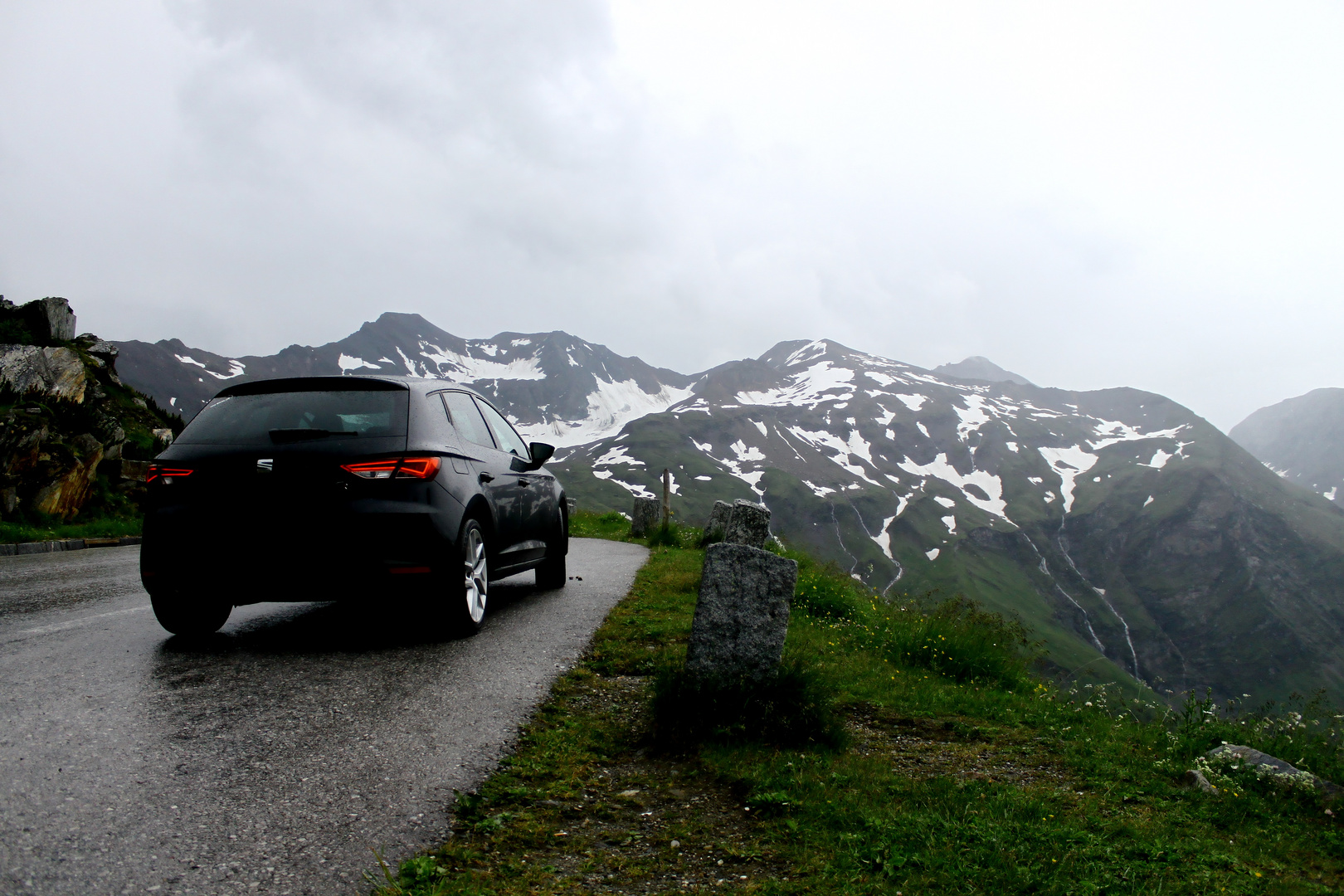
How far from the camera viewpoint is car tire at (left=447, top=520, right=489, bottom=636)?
5.71 meters

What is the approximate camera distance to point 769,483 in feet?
575

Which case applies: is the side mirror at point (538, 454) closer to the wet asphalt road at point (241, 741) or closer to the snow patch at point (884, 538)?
the wet asphalt road at point (241, 741)

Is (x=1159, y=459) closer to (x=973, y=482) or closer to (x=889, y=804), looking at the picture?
(x=973, y=482)

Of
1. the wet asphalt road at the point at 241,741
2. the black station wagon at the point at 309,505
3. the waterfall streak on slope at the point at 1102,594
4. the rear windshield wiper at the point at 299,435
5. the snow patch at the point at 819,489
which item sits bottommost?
the waterfall streak on slope at the point at 1102,594

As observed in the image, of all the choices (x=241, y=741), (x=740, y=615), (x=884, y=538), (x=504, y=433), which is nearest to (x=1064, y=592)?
(x=884, y=538)

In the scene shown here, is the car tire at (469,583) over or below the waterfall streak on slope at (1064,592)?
over

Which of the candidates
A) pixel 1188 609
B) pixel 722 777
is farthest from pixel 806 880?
pixel 1188 609

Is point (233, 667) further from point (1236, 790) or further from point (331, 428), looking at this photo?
point (1236, 790)

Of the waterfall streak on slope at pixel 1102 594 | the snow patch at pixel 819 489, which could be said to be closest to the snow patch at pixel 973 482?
the waterfall streak on slope at pixel 1102 594

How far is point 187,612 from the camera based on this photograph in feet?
19.1

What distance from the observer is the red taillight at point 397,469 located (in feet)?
17.5

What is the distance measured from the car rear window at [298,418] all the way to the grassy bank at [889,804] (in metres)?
2.33

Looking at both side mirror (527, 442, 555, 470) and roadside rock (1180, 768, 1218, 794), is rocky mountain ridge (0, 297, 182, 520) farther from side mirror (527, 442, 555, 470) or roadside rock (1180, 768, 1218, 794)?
roadside rock (1180, 768, 1218, 794)

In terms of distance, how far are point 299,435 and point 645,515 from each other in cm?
1714
